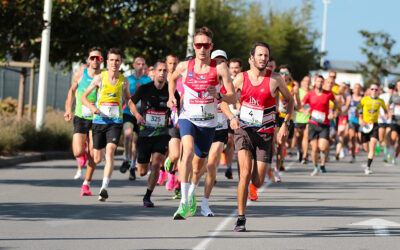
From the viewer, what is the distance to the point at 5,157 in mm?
18969

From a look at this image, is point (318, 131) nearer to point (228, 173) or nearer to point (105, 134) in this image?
point (228, 173)

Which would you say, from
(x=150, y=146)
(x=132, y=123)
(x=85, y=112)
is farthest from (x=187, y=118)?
(x=132, y=123)

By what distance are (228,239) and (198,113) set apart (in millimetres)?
1845

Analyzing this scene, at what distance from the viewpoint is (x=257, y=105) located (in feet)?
33.2

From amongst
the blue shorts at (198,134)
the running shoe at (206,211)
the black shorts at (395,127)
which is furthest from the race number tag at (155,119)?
the black shorts at (395,127)

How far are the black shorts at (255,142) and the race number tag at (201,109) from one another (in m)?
0.43

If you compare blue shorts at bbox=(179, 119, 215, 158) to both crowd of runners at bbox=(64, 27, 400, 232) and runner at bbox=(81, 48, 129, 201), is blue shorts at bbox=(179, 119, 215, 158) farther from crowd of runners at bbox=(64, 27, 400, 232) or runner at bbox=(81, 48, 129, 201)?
runner at bbox=(81, 48, 129, 201)

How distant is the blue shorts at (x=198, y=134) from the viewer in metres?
10.4

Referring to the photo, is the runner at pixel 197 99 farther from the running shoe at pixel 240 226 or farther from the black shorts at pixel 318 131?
the black shorts at pixel 318 131

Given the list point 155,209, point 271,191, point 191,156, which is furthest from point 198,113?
point 271,191

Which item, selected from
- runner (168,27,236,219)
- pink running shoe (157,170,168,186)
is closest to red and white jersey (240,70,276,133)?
runner (168,27,236,219)

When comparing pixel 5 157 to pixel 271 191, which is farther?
pixel 5 157

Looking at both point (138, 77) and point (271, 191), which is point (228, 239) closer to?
point (271, 191)

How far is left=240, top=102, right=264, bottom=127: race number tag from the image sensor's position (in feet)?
33.2
